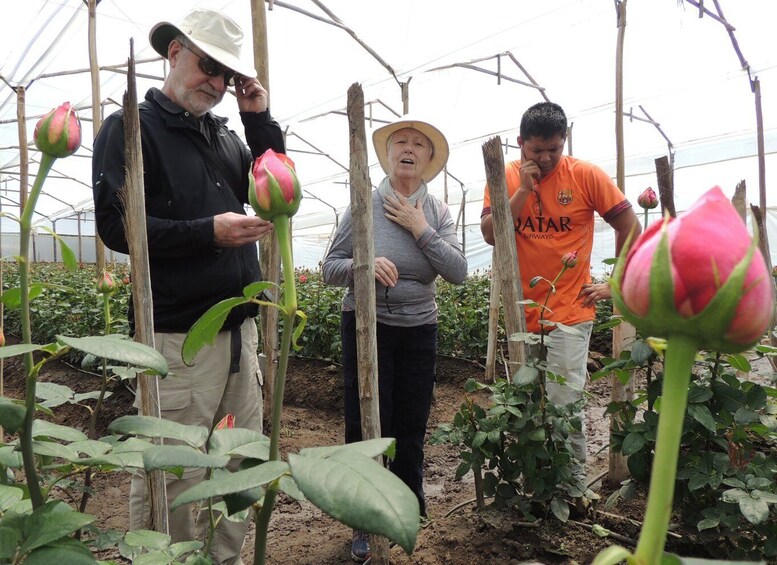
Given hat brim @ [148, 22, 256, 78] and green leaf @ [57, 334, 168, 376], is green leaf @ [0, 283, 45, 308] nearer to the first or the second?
green leaf @ [57, 334, 168, 376]

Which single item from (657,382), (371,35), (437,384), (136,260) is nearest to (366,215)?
(136,260)

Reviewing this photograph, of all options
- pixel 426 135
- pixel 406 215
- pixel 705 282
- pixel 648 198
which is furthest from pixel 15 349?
pixel 648 198

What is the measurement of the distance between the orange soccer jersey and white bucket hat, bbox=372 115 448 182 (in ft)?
0.92

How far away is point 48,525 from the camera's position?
0.61 metres

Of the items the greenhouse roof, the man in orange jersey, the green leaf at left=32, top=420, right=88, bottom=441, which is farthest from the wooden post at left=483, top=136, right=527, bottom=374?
the greenhouse roof

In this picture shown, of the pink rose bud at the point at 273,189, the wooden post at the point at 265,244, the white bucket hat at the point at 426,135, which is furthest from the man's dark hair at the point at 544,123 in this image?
the pink rose bud at the point at 273,189

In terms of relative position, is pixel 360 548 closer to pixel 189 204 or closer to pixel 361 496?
pixel 189 204

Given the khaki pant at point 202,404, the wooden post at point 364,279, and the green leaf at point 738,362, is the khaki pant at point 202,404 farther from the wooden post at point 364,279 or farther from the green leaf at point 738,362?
the green leaf at point 738,362

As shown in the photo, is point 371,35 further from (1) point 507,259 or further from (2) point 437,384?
(1) point 507,259

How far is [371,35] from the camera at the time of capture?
7.71 metres

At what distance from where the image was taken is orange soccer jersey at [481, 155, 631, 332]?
237cm

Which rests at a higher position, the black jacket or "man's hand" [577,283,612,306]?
the black jacket

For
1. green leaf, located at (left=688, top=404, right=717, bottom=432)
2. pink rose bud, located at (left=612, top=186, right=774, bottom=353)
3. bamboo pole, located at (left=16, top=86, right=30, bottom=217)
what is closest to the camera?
pink rose bud, located at (left=612, top=186, right=774, bottom=353)

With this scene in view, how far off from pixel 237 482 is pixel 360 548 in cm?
182
